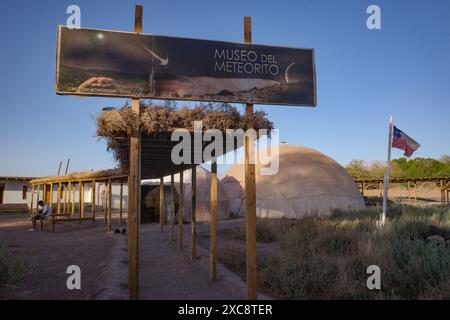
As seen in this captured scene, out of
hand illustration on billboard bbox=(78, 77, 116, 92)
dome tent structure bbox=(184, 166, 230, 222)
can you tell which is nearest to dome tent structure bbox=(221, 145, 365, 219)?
dome tent structure bbox=(184, 166, 230, 222)

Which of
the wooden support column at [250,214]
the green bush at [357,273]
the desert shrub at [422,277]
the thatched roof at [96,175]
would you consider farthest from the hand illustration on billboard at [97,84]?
the thatched roof at [96,175]

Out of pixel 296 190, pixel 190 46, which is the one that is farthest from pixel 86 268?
pixel 296 190

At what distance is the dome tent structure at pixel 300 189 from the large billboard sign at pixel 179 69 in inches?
610

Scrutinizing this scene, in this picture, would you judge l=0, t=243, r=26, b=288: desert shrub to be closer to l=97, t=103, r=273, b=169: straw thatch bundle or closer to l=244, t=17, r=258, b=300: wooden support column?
l=97, t=103, r=273, b=169: straw thatch bundle

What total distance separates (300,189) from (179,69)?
698 inches

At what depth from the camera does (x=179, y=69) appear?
5836mm

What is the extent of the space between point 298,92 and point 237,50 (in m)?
1.15

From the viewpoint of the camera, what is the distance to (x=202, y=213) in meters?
22.1

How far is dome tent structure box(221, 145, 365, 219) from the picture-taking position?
22109 mm

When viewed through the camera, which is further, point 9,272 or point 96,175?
point 96,175

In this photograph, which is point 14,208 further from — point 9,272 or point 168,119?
point 168,119

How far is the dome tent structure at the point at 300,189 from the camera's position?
22109 mm

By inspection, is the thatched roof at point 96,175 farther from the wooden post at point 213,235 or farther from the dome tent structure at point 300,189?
the dome tent structure at point 300,189

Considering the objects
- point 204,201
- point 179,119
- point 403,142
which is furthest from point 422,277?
point 204,201
